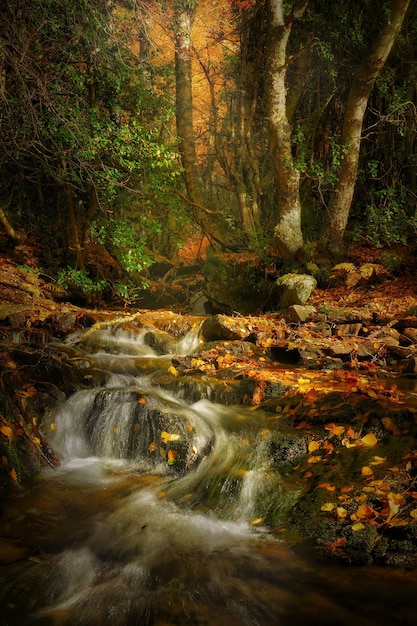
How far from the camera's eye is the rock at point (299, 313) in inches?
328

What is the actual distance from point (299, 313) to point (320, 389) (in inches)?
133

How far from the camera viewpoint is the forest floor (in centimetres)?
316

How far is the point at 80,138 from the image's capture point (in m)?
7.34

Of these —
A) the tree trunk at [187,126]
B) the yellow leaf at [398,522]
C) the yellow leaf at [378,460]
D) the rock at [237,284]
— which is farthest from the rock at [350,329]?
the tree trunk at [187,126]

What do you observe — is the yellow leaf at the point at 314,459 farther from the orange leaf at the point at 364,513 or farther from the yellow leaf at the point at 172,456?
the yellow leaf at the point at 172,456

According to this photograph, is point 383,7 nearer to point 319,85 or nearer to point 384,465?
point 319,85

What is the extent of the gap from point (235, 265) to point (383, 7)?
7.58 meters

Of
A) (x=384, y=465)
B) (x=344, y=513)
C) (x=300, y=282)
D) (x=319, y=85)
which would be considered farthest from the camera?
(x=319, y=85)

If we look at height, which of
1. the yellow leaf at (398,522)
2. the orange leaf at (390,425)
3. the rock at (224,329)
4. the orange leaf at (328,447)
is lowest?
the yellow leaf at (398,522)

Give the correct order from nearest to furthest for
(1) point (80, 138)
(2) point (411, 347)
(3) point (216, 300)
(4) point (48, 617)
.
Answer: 1. (4) point (48, 617)
2. (2) point (411, 347)
3. (1) point (80, 138)
4. (3) point (216, 300)

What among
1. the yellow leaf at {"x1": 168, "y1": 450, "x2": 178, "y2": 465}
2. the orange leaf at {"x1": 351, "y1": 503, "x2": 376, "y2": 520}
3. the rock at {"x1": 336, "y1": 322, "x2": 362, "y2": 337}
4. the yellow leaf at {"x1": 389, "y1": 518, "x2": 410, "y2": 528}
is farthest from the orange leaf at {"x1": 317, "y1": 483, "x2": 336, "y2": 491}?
the rock at {"x1": 336, "y1": 322, "x2": 362, "y2": 337}

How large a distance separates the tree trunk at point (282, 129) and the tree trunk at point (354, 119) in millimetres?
1021

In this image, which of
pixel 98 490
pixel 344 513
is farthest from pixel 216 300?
pixel 344 513

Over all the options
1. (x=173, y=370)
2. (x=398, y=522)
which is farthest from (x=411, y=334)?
(x=398, y=522)
